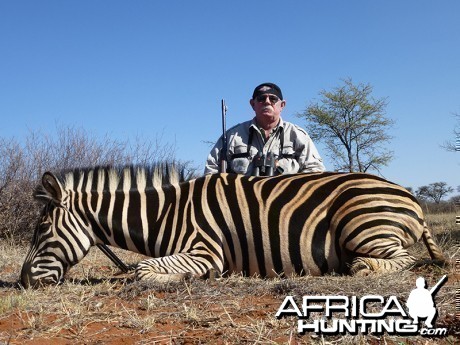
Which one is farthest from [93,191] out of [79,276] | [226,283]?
[226,283]

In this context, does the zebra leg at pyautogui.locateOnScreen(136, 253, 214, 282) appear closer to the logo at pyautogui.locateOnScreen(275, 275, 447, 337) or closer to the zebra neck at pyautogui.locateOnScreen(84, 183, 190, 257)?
the zebra neck at pyautogui.locateOnScreen(84, 183, 190, 257)

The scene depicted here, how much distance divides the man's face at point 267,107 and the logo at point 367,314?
3.14 metres

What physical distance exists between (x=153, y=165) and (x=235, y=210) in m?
0.83

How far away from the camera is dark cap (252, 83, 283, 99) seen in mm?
5273

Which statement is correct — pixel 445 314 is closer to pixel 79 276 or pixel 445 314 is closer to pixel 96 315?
pixel 96 315

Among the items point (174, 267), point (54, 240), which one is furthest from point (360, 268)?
point (54, 240)

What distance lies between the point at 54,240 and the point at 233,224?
4.27 feet

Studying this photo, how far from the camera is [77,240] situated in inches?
140

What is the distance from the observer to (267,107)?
5223 millimetres

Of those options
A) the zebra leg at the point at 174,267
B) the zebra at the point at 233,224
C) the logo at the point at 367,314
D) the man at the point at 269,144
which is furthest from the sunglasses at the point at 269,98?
the logo at the point at 367,314

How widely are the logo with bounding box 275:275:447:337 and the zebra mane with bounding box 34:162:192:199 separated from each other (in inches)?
70.0

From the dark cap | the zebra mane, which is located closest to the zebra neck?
the zebra mane

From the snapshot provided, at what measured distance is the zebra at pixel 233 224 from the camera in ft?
10.8

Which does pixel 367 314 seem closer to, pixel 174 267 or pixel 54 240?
pixel 174 267
